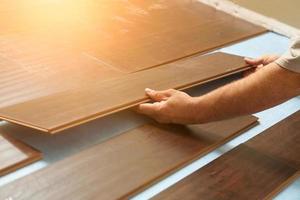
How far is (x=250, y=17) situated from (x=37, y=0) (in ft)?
5.96

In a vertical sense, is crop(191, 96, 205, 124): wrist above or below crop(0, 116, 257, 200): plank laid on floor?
above

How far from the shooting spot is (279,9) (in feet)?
11.6

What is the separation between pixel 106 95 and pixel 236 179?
0.74 metres

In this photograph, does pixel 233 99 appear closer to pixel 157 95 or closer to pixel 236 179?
pixel 236 179

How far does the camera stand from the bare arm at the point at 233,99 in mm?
1621

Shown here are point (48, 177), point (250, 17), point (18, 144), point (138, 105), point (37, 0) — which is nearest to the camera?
point (48, 177)

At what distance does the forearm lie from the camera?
1612 mm

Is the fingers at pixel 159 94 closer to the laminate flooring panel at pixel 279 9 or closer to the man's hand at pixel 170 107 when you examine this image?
the man's hand at pixel 170 107

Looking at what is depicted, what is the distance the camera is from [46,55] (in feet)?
8.31

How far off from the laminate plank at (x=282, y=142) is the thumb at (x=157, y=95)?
0.45m

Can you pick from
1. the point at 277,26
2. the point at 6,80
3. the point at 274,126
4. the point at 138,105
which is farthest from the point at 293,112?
the point at 6,80

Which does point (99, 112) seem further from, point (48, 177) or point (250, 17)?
point (250, 17)

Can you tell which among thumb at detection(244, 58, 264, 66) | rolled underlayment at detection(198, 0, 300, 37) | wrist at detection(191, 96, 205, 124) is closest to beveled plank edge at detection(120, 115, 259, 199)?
wrist at detection(191, 96, 205, 124)

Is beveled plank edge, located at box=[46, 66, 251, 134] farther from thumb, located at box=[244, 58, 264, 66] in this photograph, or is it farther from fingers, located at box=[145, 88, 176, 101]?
thumb, located at box=[244, 58, 264, 66]
